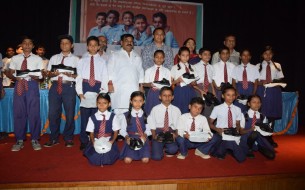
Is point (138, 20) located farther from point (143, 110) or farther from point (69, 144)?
point (69, 144)

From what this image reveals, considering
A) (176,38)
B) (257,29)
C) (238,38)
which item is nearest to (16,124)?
(176,38)

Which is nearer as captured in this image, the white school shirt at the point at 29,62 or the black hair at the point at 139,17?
the white school shirt at the point at 29,62

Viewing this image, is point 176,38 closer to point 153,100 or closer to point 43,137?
point 153,100

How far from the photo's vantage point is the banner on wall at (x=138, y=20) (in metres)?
5.86

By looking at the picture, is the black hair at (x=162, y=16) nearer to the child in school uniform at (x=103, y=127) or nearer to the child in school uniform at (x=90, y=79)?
the child in school uniform at (x=90, y=79)

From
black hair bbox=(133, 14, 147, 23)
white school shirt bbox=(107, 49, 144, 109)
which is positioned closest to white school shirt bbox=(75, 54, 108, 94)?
white school shirt bbox=(107, 49, 144, 109)

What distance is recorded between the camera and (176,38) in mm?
6332

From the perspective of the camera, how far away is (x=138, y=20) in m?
6.09

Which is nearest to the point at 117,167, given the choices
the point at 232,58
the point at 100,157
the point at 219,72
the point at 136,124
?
the point at 100,157

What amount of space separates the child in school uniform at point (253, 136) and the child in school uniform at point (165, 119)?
922 millimetres

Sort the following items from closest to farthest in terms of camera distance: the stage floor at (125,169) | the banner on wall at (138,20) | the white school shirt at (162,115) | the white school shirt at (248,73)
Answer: the stage floor at (125,169) < the white school shirt at (162,115) < the white school shirt at (248,73) < the banner on wall at (138,20)

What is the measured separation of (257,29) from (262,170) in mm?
5097

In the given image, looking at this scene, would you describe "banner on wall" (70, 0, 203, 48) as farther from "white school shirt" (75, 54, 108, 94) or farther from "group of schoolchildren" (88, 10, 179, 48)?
"white school shirt" (75, 54, 108, 94)

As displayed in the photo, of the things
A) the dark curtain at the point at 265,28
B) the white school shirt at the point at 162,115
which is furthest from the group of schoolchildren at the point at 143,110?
the dark curtain at the point at 265,28
